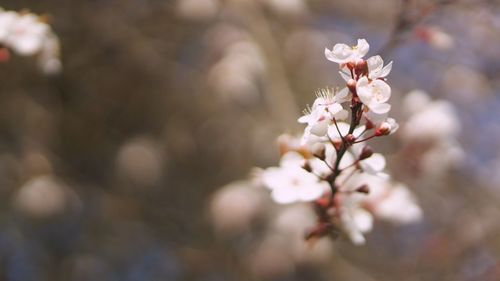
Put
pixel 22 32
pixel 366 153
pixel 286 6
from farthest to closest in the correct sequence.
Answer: pixel 286 6 < pixel 22 32 < pixel 366 153

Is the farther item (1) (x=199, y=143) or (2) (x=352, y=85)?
(1) (x=199, y=143)

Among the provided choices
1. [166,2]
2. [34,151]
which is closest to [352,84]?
[34,151]

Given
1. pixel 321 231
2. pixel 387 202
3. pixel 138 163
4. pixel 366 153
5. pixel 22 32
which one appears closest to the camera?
pixel 366 153

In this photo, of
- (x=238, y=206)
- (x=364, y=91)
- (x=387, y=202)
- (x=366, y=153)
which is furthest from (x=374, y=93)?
(x=238, y=206)

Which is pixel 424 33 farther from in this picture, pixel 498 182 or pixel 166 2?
pixel 498 182

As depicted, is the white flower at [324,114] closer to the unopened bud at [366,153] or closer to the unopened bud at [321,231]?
the unopened bud at [366,153]

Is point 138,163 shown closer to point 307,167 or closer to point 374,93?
point 307,167
